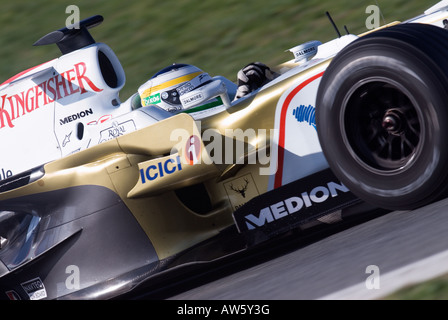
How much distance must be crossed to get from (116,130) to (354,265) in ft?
6.62

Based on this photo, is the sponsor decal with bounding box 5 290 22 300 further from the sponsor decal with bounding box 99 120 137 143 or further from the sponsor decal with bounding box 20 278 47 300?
the sponsor decal with bounding box 99 120 137 143

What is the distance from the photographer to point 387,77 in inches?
138

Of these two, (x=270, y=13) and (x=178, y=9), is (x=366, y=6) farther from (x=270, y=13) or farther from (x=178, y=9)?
(x=178, y=9)

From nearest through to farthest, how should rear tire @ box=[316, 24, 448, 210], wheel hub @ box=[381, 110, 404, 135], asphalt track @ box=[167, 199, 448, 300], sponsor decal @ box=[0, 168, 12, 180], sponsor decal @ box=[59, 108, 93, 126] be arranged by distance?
asphalt track @ box=[167, 199, 448, 300] → rear tire @ box=[316, 24, 448, 210] → wheel hub @ box=[381, 110, 404, 135] → sponsor decal @ box=[59, 108, 93, 126] → sponsor decal @ box=[0, 168, 12, 180]

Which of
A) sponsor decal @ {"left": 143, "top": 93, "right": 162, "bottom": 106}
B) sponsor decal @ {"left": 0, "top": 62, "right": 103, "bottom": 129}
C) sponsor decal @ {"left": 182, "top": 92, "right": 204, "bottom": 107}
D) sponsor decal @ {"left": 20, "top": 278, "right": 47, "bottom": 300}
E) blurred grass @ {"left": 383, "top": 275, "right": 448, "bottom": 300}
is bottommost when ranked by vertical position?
blurred grass @ {"left": 383, "top": 275, "right": 448, "bottom": 300}

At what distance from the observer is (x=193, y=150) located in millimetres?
4227

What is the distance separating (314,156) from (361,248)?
2.31 feet

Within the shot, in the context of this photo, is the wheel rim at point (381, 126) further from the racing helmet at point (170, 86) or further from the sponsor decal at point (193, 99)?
the racing helmet at point (170, 86)

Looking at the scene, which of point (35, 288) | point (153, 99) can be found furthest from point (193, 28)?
point (35, 288)

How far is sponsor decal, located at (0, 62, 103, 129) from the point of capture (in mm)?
5184

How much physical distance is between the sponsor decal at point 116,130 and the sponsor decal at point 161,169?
46 cm

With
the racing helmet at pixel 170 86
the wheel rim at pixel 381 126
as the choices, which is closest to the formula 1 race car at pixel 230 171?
the wheel rim at pixel 381 126

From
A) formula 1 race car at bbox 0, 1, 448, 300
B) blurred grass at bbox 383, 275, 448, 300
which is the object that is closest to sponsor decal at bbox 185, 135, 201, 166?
formula 1 race car at bbox 0, 1, 448, 300

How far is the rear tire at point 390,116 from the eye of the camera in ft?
11.2
